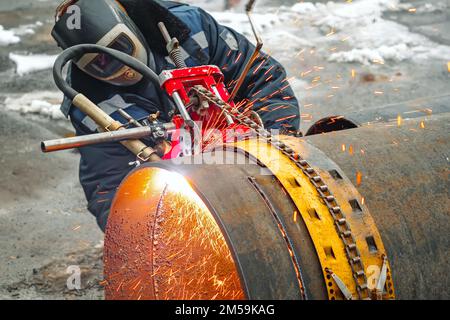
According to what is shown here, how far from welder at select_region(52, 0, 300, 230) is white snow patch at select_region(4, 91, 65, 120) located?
2.64 m

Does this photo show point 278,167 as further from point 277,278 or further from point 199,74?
point 199,74

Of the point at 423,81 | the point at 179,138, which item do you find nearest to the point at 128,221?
the point at 179,138

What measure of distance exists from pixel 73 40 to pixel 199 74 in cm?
82

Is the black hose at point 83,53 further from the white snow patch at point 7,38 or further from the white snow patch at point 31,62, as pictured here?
the white snow patch at point 7,38

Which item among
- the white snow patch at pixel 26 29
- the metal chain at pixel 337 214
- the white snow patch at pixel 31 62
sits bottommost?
the white snow patch at pixel 26 29

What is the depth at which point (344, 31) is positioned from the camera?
317 inches

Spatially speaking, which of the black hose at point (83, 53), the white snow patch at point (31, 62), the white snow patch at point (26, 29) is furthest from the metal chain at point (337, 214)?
the white snow patch at point (26, 29)

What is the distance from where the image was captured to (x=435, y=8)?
28.5 feet

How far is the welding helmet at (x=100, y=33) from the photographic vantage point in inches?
120

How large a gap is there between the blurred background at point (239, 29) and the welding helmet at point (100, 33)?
1.18 metres

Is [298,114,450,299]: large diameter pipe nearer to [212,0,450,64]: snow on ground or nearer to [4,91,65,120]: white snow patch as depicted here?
[4,91,65,120]: white snow patch

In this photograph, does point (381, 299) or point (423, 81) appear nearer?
point (381, 299)

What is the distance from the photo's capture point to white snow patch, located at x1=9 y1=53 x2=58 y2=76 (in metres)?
7.15
